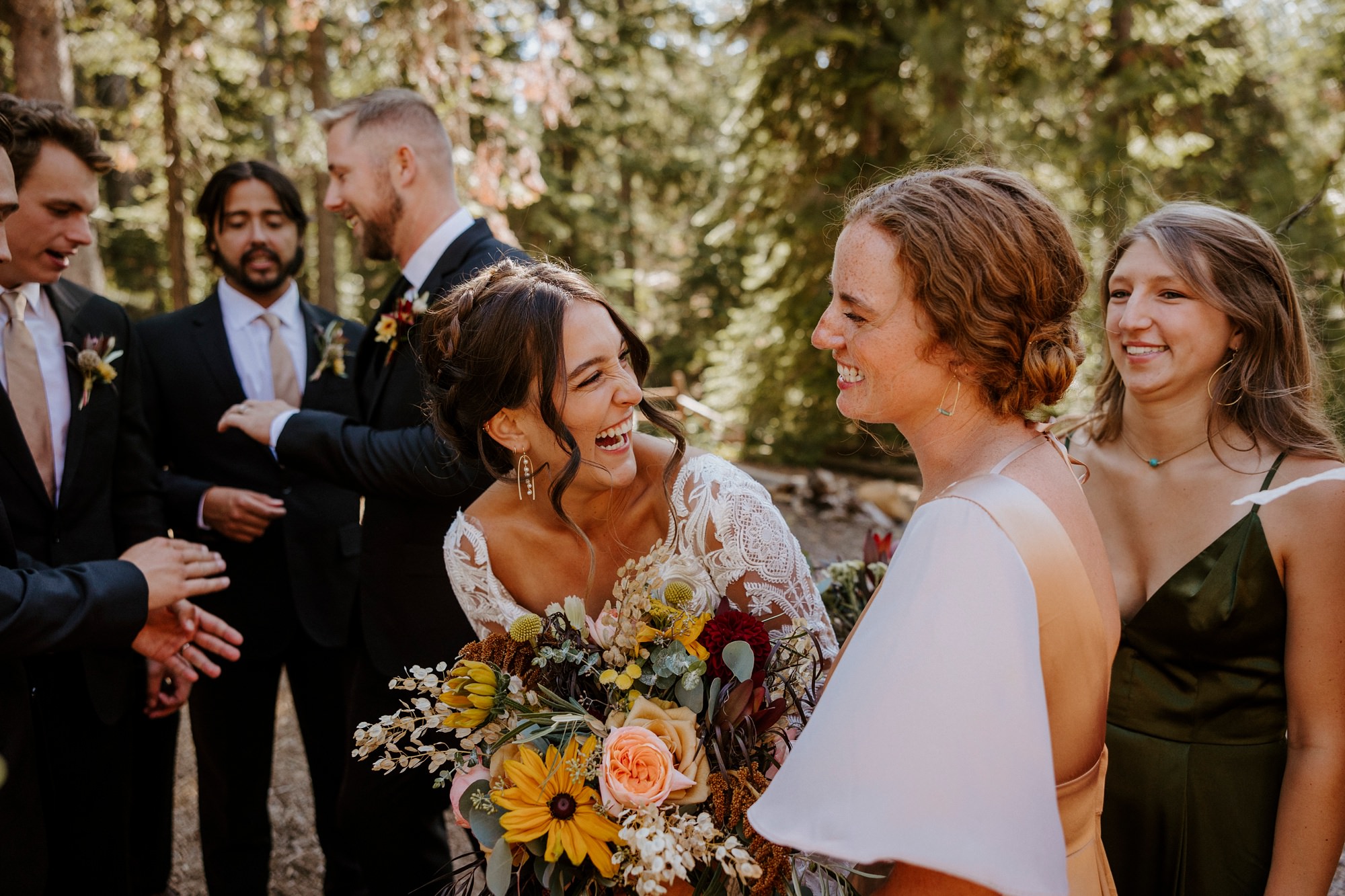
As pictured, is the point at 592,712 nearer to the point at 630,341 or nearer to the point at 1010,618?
the point at 1010,618

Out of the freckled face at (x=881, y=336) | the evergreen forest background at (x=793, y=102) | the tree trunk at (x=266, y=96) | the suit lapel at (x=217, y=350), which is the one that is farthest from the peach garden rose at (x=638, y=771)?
the tree trunk at (x=266, y=96)

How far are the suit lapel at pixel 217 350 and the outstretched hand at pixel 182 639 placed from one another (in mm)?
1151

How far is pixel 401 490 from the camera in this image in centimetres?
299

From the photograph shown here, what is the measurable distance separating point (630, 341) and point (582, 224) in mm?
14245

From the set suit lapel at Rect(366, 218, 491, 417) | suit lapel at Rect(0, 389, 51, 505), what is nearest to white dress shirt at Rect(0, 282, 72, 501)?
suit lapel at Rect(0, 389, 51, 505)

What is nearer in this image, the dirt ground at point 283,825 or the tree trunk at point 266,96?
the dirt ground at point 283,825

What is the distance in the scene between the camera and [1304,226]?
826 centimetres

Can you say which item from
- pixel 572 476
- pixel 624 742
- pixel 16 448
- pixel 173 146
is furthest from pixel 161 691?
pixel 173 146

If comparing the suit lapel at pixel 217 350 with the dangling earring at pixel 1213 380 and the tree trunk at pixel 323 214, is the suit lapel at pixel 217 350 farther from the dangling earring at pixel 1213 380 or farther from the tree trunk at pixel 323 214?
the tree trunk at pixel 323 214

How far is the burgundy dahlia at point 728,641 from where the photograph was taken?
5.76ft

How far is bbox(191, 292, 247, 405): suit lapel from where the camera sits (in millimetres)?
3844

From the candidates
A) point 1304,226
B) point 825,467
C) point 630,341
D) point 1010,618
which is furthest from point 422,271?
point 825,467

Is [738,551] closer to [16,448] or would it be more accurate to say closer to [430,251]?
[430,251]

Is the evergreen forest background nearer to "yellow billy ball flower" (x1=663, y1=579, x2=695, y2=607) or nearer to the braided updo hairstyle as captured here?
the braided updo hairstyle
